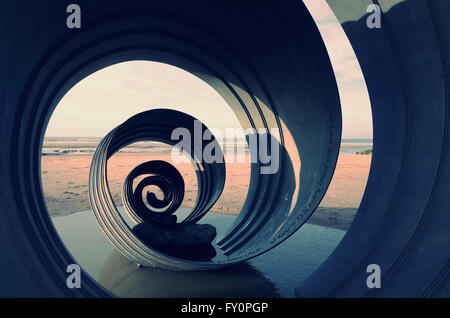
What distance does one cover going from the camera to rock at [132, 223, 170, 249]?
24.7 feet

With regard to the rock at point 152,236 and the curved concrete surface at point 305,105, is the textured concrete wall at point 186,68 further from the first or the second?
the rock at point 152,236

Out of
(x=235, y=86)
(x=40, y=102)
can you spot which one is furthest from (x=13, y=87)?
(x=235, y=86)

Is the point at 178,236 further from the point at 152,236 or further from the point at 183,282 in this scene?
the point at 183,282

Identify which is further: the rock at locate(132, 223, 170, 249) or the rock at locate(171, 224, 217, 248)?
the rock at locate(171, 224, 217, 248)

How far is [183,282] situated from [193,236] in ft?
6.87

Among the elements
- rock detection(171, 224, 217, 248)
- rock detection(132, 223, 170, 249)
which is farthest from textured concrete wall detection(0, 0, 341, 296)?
rock detection(132, 223, 170, 249)

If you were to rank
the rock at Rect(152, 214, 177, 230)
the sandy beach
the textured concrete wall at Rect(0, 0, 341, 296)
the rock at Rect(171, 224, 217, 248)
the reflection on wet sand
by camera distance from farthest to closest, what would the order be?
1. the sandy beach
2. the rock at Rect(152, 214, 177, 230)
3. the rock at Rect(171, 224, 217, 248)
4. the reflection on wet sand
5. the textured concrete wall at Rect(0, 0, 341, 296)

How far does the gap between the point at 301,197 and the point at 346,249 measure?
4.27 feet

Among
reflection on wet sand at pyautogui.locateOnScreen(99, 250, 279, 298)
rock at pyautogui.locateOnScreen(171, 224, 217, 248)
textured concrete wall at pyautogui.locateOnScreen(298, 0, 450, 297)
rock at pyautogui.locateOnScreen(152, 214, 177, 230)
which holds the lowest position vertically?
reflection on wet sand at pyautogui.locateOnScreen(99, 250, 279, 298)

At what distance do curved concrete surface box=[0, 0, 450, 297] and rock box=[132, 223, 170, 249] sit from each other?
3457 millimetres

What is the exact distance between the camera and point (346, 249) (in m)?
4.83

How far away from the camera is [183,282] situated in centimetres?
593

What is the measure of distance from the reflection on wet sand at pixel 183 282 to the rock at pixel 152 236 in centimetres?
85

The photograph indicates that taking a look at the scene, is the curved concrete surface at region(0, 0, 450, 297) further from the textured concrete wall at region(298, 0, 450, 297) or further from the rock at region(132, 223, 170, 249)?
the rock at region(132, 223, 170, 249)
